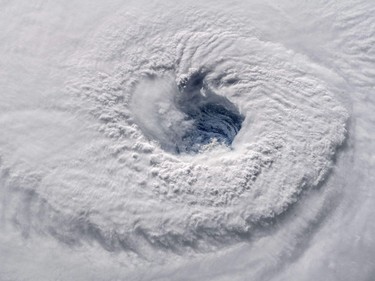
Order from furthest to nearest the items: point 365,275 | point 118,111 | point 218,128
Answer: point 218,128, point 118,111, point 365,275

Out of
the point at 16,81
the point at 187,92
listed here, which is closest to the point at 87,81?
the point at 16,81

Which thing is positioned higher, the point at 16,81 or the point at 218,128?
the point at 218,128

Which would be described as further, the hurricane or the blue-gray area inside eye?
the blue-gray area inside eye

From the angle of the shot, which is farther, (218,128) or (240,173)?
(218,128)

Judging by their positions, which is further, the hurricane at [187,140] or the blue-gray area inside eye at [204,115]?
the blue-gray area inside eye at [204,115]

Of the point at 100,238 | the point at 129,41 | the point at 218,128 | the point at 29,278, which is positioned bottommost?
the point at 29,278

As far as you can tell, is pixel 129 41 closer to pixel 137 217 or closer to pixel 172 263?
pixel 137 217

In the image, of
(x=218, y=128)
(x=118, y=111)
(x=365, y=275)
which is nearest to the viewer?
(x=365, y=275)

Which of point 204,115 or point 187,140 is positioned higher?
point 204,115
